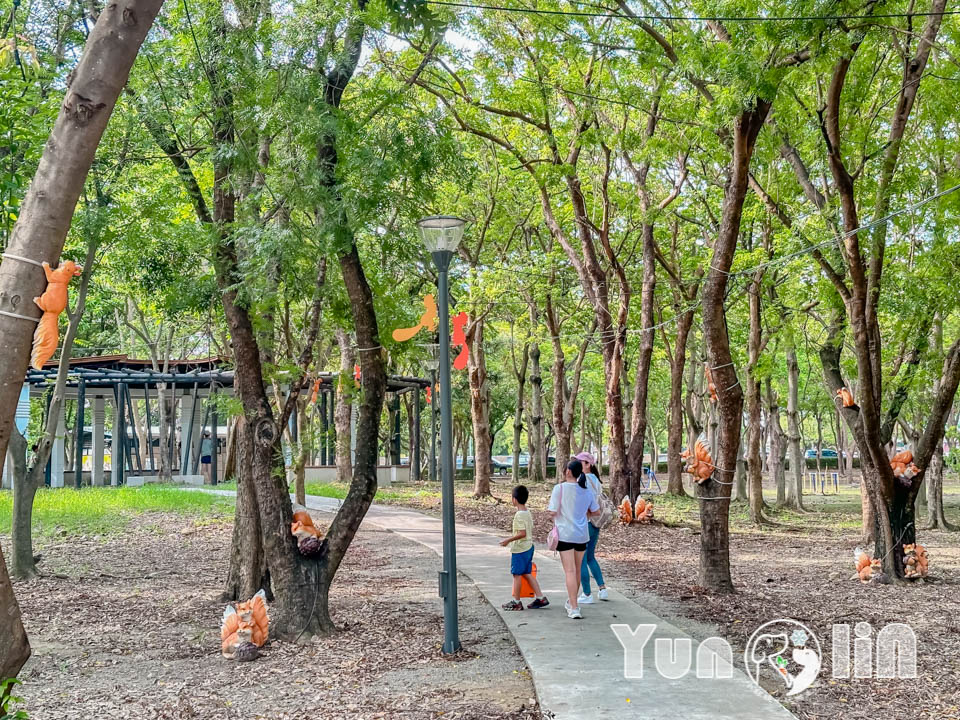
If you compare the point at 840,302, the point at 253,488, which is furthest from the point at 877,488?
the point at 253,488

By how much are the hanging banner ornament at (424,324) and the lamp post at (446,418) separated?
1.14 m

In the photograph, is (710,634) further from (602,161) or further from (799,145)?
(602,161)

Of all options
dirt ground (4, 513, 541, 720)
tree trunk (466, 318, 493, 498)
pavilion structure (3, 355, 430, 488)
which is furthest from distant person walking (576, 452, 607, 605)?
pavilion structure (3, 355, 430, 488)

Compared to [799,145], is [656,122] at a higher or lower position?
higher

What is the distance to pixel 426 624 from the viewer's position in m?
8.33

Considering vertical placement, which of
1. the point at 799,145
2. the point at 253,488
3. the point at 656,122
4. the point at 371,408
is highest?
the point at 656,122

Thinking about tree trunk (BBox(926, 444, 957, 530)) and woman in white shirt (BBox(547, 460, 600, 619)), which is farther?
tree trunk (BBox(926, 444, 957, 530))

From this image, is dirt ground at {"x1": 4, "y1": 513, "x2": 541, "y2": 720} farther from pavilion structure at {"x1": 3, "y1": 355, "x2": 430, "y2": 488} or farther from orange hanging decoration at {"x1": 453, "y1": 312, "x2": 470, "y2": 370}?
pavilion structure at {"x1": 3, "y1": 355, "x2": 430, "y2": 488}

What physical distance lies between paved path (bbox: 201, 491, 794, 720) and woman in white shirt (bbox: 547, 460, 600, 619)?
33cm

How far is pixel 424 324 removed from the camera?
905cm

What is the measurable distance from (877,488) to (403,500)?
15.4 metres

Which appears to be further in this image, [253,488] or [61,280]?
[253,488]

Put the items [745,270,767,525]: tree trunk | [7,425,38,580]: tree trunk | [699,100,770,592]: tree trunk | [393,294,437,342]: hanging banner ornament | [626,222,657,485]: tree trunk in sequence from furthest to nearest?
[745,270,767,525]: tree trunk < [626,222,657,485]: tree trunk < [7,425,38,580]: tree trunk < [699,100,770,592]: tree trunk < [393,294,437,342]: hanging banner ornament

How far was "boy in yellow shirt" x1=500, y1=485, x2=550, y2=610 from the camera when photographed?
8.26 m
